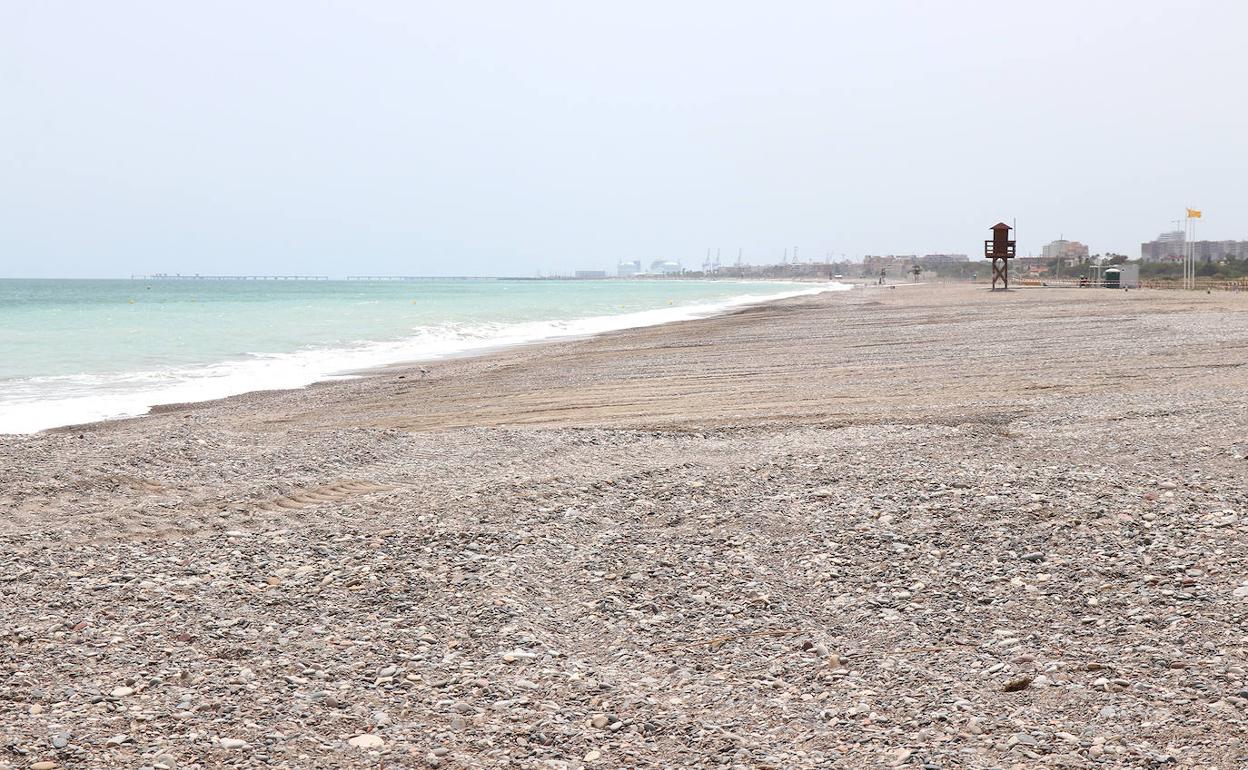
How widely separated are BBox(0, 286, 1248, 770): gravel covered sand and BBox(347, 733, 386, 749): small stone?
18 millimetres

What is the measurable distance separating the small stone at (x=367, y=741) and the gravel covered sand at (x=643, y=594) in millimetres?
18

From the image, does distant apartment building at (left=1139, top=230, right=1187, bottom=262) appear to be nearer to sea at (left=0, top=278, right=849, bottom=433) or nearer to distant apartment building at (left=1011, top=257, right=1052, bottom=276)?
distant apartment building at (left=1011, top=257, right=1052, bottom=276)

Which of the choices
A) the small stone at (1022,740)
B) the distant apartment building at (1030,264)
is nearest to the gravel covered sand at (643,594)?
the small stone at (1022,740)

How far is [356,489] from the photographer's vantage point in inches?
304

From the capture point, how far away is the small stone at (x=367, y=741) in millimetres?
3723

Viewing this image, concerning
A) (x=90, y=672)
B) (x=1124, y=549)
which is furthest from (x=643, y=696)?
(x=1124, y=549)

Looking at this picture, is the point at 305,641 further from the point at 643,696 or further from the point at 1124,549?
the point at 1124,549

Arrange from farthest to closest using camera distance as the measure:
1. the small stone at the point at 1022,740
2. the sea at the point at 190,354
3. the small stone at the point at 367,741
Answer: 1. the sea at the point at 190,354
2. the small stone at the point at 367,741
3. the small stone at the point at 1022,740

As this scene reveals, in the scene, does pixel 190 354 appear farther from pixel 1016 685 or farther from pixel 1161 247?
pixel 1161 247

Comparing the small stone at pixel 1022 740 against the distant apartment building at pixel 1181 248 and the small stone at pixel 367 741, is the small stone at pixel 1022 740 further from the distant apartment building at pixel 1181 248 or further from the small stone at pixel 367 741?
the distant apartment building at pixel 1181 248

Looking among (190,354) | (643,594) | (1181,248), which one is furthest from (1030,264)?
(643,594)

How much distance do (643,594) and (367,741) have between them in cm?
189

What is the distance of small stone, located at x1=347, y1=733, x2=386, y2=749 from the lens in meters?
3.72

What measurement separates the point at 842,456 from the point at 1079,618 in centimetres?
362
